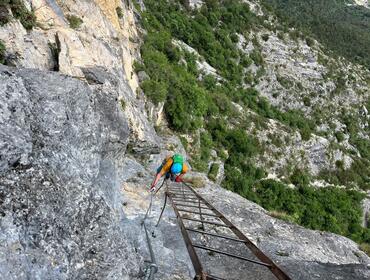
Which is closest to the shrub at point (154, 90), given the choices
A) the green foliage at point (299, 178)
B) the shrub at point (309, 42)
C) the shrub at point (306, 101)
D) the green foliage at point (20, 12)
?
the green foliage at point (20, 12)

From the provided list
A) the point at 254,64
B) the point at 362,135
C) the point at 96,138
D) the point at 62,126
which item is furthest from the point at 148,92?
the point at 362,135

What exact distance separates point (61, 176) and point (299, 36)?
6888 cm

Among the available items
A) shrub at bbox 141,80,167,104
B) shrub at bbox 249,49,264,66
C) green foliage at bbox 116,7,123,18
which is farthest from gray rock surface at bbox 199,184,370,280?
shrub at bbox 249,49,264,66

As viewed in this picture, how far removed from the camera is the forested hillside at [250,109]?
3044cm

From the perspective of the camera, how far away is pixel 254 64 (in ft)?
180

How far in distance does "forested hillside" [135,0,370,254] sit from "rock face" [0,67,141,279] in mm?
18109

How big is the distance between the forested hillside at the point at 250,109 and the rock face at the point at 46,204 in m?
18.1

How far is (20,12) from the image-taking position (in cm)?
1084

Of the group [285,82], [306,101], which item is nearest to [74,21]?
[285,82]

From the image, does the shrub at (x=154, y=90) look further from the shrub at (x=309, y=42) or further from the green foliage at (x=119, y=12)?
the shrub at (x=309, y=42)

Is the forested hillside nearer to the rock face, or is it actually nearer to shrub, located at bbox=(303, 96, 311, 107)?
shrub, located at bbox=(303, 96, 311, 107)

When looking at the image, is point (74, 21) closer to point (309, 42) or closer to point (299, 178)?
point (299, 178)

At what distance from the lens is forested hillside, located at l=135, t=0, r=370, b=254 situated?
30.4m

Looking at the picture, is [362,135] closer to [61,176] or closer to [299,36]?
[299,36]
